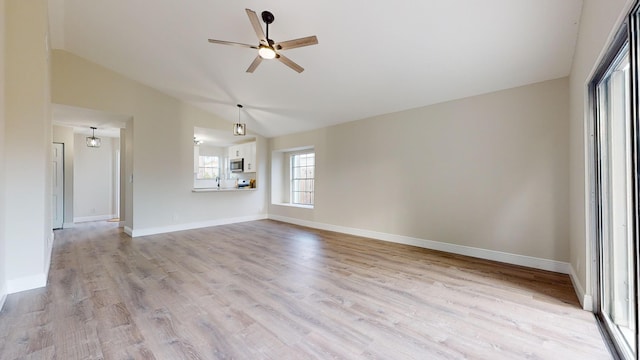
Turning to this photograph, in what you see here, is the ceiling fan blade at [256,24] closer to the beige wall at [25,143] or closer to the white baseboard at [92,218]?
the beige wall at [25,143]

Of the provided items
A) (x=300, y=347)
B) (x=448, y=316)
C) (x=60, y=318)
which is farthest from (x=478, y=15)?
(x=60, y=318)

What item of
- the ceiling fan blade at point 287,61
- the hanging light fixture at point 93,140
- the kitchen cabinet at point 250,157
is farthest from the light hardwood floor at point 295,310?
the hanging light fixture at point 93,140

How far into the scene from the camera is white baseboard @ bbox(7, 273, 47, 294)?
102 inches

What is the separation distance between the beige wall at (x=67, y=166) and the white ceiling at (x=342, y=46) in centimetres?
291

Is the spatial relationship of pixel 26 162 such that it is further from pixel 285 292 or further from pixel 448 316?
pixel 448 316

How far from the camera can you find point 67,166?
6.26 metres

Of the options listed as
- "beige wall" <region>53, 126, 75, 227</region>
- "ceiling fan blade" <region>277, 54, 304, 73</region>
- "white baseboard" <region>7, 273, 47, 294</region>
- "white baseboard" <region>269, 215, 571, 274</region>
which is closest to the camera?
"white baseboard" <region>7, 273, 47, 294</region>

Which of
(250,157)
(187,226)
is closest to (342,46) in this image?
(250,157)

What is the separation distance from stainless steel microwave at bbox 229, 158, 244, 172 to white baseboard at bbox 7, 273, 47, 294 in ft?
16.3

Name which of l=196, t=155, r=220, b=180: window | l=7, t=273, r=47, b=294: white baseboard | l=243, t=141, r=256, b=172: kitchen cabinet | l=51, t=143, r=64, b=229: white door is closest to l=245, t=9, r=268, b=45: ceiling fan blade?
l=7, t=273, r=47, b=294: white baseboard

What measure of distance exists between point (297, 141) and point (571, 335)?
5669 mm

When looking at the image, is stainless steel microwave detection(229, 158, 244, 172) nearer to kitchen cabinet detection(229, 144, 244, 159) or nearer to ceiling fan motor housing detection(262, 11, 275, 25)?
kitchen cabinet detection(229, 144, 244, 159)

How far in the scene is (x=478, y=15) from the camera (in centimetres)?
252

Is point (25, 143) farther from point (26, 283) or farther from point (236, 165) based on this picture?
point (236, 165)
